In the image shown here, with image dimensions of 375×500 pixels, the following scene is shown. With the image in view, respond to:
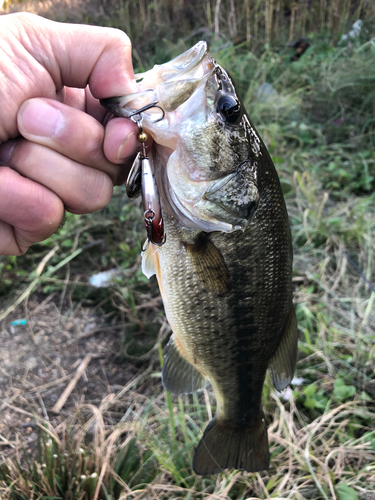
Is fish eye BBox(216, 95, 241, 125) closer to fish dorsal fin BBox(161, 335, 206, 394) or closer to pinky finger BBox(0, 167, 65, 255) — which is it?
pinky finger BBox(0, 167, 65, 255)

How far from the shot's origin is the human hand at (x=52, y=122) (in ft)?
3.14

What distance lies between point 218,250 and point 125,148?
0.43m

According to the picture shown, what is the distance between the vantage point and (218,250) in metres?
1.15

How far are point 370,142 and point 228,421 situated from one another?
12.0 ft

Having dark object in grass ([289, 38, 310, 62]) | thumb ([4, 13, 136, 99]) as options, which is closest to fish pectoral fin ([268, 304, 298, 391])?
thumb ([4, 13, 136, 99])

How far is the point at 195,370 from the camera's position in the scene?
4.88 ft

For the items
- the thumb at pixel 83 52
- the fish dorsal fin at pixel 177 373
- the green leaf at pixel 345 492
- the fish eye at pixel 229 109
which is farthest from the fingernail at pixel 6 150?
the green leaf at pixel 345 492

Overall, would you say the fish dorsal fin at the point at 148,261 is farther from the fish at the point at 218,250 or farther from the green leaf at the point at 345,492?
the green leaf at the point at 345,492

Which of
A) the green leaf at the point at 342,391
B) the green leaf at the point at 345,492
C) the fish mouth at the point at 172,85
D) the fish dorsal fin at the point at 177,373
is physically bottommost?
the green leaf at the point at 345,492

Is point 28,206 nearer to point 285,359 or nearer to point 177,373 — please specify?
point 177,373

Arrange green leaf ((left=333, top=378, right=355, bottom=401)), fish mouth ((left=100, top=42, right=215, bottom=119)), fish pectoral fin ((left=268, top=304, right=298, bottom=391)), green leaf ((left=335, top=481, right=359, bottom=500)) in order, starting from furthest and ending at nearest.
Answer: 1. green leaf ((left=333, top=378, right=355, bottom=401))
2. green leaf ((left=335, top=481, right=359, bottom=500))
3. fish pectoral fin ((left=268, top=304, right=298, bottom=391))
4. fish mouth ((left=100, top=42, right=215, bottom=119))

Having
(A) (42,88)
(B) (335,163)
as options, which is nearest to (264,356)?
(A) (42,88)

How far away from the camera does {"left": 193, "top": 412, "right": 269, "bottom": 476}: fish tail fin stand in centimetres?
146

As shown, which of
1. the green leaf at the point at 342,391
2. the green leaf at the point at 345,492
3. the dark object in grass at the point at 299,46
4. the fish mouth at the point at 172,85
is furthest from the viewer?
the dark object in grass at the point at 299,46
